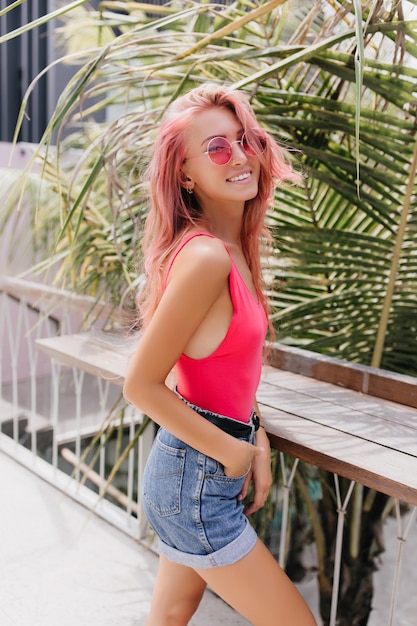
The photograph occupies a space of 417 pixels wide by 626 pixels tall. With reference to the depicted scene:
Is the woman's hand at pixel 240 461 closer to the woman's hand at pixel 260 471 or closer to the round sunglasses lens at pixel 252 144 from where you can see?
the woman's hand at pixel 260 471

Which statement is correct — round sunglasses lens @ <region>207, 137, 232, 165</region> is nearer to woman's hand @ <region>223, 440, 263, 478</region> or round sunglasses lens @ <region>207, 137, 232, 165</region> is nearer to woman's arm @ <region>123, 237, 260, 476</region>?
woman's arm @ <region>123, 237, 260, 476</region>

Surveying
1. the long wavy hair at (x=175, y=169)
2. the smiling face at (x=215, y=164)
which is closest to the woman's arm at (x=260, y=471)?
the long wavy hair at (x=175, y=169)

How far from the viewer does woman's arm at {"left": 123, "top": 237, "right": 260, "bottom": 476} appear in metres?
0.94

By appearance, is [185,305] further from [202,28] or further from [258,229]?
[202,28]

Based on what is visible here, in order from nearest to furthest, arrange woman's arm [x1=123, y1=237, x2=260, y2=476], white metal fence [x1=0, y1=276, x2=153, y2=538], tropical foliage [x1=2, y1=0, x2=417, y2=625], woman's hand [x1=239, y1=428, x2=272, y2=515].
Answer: woman's arm [x1=123, y1=237, x2=260, y2=476] < woman's hand [x1=239, y1=428, x2=272, y2=515] < tropical foliage [x1=2, y1=0, x2=417, y2=625] < white metal fence [x1=0, y1=276, x2=153, y2=538]

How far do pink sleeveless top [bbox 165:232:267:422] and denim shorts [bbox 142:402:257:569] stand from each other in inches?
1.1

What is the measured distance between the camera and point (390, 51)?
1896 mm

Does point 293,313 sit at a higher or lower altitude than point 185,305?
lower

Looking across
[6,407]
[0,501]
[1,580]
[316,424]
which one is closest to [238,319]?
[316,424]

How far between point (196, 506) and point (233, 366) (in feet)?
0.75

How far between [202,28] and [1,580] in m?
1.81

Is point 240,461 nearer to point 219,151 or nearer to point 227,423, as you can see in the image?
point 227,423

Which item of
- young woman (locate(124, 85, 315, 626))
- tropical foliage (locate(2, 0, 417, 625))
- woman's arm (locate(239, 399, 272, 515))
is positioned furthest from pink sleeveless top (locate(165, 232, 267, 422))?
tropical foliage (locate(2, 0, 417, 625))

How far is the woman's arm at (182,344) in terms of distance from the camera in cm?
94
